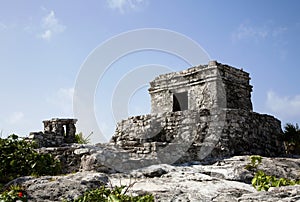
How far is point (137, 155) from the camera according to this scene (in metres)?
8.84

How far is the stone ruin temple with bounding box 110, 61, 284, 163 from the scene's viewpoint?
917 centimetres

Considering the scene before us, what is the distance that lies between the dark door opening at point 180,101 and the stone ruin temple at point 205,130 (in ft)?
4.01

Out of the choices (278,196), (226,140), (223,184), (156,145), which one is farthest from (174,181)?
(226,140)

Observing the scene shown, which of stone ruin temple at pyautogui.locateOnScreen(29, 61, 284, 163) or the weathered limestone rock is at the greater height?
stone ruin temple at pyautogui.locateOnScreen(29, 61, 284, 163)

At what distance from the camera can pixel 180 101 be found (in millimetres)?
15156

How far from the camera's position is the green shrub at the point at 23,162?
705cm

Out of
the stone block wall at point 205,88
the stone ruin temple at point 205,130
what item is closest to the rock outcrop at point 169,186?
the stone ruin temple at point 205,130

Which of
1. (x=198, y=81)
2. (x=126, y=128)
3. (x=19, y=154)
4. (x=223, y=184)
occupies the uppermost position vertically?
(x=198, y=81)

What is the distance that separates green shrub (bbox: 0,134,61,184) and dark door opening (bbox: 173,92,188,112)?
817 cm

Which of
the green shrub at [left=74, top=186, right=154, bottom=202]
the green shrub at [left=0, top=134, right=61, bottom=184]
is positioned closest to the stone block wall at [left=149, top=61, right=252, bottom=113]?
the green shrub at [left=0, top=134, right=61, bottom=184]

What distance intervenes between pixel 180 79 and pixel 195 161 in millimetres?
6238

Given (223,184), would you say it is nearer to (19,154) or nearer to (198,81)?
(19,154)

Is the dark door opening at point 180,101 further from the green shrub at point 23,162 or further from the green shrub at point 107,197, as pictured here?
the green shrub at point 107,197

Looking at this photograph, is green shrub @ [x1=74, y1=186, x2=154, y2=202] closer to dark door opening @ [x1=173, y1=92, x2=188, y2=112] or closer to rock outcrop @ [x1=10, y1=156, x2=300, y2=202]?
rock outcrop @ [x1=10, y1=156, x2=300, y2=202]
